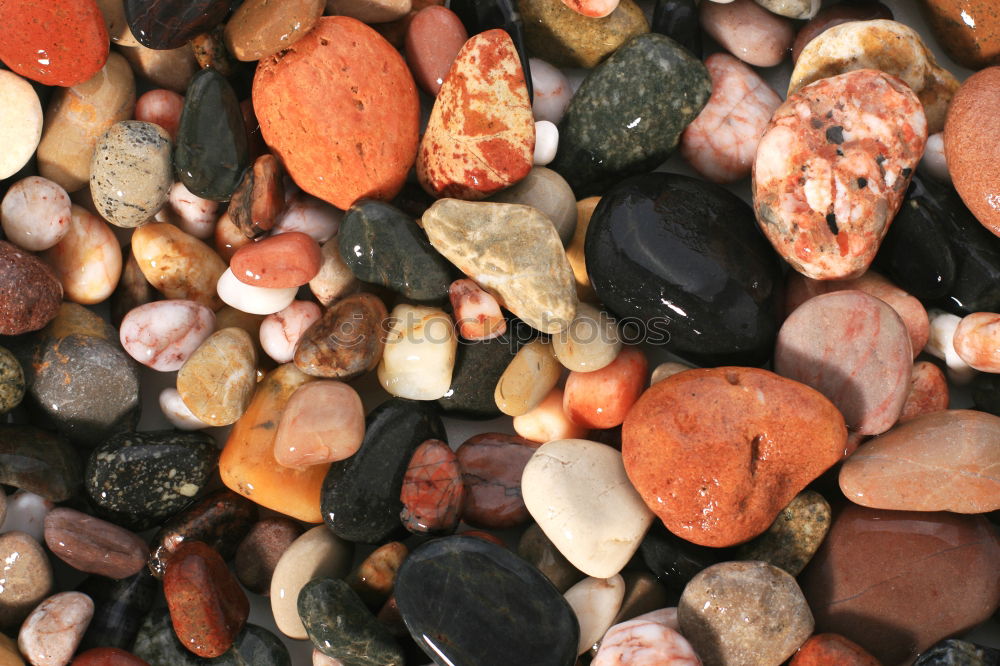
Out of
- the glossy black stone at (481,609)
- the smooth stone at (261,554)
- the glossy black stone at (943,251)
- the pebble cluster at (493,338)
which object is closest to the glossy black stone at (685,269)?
the pebble cluster at (493,338)

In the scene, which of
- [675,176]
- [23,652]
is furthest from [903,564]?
[23,652]

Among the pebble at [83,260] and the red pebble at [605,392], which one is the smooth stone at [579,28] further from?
the pebble at [83,260]

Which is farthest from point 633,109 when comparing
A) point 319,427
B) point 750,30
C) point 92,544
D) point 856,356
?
point 92,544

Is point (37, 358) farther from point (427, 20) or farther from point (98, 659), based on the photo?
point (427, 20)

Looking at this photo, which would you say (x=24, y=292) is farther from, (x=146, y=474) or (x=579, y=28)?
(x=579, y=28)

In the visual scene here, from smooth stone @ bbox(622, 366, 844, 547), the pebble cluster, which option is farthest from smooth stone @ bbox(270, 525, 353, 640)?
smooth stone @ bbox(622, 366, 844, 547)

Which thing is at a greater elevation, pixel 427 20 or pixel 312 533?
pixel 427 20

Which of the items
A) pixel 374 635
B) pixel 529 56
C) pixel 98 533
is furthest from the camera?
pixel 529 56
